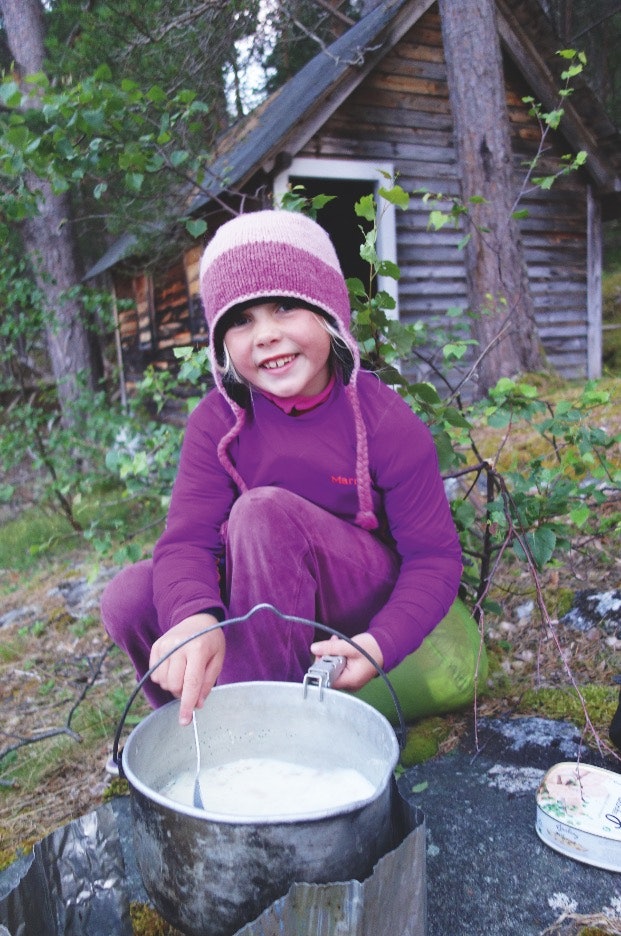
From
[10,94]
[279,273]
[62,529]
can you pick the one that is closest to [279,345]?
[279,273]

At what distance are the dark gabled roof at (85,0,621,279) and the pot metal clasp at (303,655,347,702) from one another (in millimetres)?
4999

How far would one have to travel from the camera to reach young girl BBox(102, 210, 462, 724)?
59.7 inches

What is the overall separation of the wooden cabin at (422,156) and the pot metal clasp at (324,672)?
538 cm

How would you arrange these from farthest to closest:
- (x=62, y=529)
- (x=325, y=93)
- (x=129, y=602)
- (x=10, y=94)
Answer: (x=62, y=529) → (x=325, y=93) → (x=10, y=94) → (x=129, y=602)

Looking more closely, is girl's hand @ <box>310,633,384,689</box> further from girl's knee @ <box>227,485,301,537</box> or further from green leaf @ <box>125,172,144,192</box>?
green leaf @ <box>125,172,144,192</box>

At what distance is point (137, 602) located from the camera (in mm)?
1683

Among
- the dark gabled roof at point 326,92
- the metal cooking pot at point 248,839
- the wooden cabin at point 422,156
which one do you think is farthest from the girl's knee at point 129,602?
the wooden cabin at point 422,156

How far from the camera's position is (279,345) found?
5.16 feet

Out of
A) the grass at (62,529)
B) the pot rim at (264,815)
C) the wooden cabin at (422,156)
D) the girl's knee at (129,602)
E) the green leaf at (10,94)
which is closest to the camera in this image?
the pot rim at (264,815)

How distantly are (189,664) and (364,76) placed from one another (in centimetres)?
674

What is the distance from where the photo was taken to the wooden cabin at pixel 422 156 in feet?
21.6

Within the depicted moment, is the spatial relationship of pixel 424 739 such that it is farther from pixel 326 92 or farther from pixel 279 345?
pixel 326 92

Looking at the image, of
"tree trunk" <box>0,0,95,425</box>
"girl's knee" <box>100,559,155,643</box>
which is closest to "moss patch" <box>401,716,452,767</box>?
"girl's knee" <box>100,559,155,643</box>

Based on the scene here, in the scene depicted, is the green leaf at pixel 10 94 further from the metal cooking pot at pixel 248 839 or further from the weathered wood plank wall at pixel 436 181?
the weathered wood plank wall at pixel 436 181
